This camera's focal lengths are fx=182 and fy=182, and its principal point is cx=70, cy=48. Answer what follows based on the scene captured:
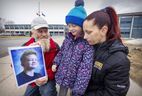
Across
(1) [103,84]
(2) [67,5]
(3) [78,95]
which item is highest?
(2) [67,5]

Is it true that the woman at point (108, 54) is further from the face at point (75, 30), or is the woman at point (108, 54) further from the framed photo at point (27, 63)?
the framed photo at point (27, 63)

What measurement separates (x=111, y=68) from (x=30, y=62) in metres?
0.66

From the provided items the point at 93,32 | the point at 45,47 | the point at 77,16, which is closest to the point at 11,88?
the point at 45,47

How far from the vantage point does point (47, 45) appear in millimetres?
1668

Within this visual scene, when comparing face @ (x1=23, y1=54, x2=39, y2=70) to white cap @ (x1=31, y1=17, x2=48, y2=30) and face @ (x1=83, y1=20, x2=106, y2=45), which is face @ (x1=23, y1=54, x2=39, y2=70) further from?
face @ (x1=83, y1=20, x2=106, y2=45)

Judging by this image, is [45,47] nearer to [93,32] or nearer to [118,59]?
[93,32]

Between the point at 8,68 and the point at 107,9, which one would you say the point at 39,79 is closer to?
the point at 107,9

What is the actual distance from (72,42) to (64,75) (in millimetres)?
277

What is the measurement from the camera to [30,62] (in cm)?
148

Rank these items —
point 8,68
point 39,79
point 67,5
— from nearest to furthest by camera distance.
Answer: point 39,79
point 67,5
point 8,68

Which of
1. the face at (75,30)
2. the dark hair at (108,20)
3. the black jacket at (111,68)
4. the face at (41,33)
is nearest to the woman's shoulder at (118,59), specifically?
the black jacket at (111,68)

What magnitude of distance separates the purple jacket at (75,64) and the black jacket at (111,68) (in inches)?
2.3

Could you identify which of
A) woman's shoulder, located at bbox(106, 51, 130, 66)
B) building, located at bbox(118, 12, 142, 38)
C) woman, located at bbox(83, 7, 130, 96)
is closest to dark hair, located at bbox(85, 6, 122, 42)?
woman, located at bbox(83, 7, 130, 96)

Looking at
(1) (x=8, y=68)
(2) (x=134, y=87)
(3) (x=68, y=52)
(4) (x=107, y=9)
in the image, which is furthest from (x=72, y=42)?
(1) (x=8, y=68)
